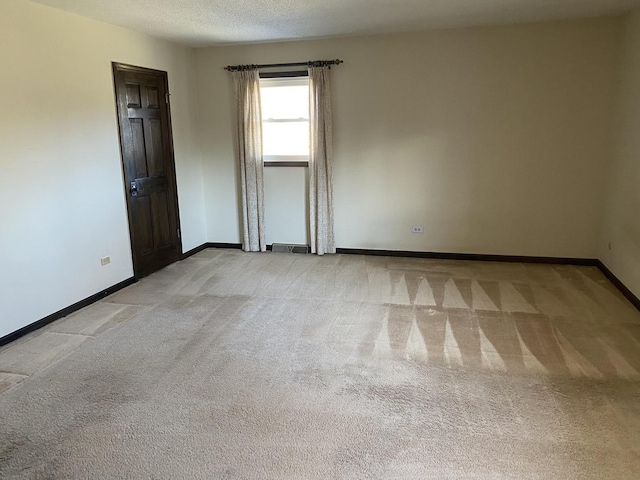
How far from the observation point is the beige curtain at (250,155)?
5.64m

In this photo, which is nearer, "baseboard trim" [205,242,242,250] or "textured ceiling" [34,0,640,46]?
"textured ceiling" [34,0,640,46]

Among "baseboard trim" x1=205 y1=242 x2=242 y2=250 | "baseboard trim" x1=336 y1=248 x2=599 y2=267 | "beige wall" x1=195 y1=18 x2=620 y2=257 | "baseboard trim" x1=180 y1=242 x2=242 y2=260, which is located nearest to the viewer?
"beige wall" x1=195 y1=18 x2=620 y2=257

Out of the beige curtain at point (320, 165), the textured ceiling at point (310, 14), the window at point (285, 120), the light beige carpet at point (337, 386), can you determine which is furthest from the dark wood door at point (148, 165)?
the beige curtain at point (320, 165)

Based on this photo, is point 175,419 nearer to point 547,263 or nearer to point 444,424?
point 444,424

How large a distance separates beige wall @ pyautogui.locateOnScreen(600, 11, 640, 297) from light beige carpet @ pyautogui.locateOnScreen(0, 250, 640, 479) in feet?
1.07

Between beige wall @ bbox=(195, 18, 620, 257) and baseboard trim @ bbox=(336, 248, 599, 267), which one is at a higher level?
beige wall @ bbox=(195, 18, 620, 257)

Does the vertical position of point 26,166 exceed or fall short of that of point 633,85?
it falls short

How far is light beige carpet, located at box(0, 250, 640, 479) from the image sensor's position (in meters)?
2.22

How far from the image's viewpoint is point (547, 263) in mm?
5293

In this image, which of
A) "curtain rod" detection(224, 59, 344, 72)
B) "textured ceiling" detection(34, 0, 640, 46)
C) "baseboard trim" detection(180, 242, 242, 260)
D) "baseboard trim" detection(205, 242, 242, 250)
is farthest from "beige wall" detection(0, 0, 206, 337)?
"baseboard trim" detection(205, 242, 242, 250)

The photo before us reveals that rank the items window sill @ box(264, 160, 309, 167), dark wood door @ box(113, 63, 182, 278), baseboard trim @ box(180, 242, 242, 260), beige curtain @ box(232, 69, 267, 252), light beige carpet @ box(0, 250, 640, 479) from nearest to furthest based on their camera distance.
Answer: light beige carpet @ box(0, 250, 640, 479), dark wood door @ box(113, 63, 182, 278), beige curtain @ box(232, 69, 267, 252), window sill @ box(264, 160, 309, 167), baseboard trim @ box(180, 242, 242, 260)

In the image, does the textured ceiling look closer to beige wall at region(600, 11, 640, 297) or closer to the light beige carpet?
beige wall at region(600, 11, 640, 297)

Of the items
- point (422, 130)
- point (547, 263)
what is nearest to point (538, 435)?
point (547, 263)

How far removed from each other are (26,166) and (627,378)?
4.52 m
